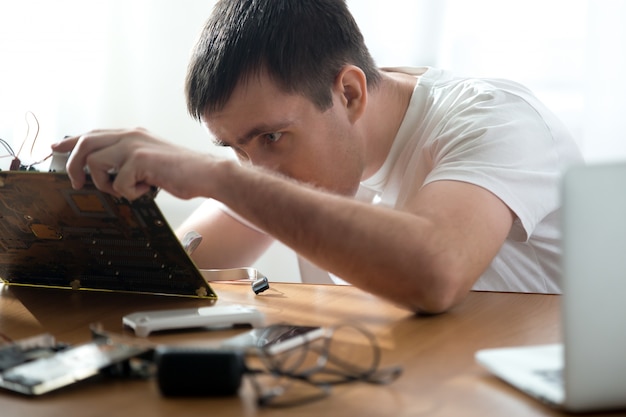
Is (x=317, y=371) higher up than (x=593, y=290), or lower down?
lower down

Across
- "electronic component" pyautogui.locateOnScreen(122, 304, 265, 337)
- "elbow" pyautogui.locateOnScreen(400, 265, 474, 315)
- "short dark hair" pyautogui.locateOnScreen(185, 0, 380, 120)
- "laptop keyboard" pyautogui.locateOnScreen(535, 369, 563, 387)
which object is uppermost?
"short dark hair" pyautogui.locateOnScreen(185, 0, 380, 120)

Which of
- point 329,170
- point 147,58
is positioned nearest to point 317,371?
point 329,170

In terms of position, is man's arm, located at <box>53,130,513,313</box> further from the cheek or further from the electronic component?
the cheek

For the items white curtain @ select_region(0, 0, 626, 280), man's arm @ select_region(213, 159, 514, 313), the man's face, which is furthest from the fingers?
white curtain @ select_region(0, 0, 626, 280)

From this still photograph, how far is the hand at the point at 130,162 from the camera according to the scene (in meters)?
1.06

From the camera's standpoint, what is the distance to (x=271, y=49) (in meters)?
1.39

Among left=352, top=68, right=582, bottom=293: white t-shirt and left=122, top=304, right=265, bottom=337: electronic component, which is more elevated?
left=352, top=68, right=582, bottom=293: white t-shirt

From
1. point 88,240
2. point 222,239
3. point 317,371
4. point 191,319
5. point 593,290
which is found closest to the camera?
point 593,290

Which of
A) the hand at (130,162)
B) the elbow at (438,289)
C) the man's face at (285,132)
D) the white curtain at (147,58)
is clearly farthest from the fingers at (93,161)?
the white curtain at (147,58)

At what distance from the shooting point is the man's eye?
1388 millimetres

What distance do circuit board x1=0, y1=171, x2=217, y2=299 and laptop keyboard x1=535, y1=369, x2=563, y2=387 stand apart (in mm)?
491

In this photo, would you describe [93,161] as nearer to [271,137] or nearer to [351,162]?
[271,137]

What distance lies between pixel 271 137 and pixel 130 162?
1.19 feet

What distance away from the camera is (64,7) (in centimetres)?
256
